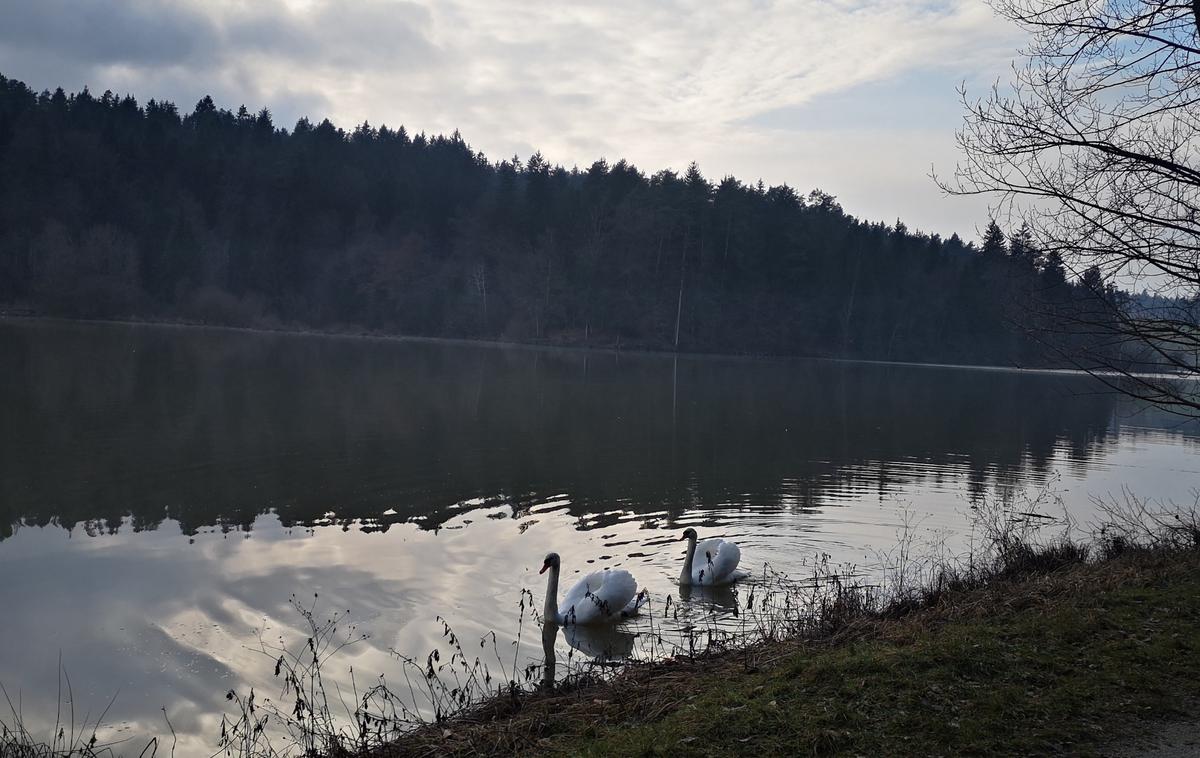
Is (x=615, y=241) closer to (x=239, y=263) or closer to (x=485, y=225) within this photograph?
(x=485, y=225)

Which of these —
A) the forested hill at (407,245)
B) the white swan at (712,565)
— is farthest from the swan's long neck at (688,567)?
the forested hill at (407,245)

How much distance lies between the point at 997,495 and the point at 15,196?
98474 millimetres

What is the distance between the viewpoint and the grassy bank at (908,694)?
5.34 metres

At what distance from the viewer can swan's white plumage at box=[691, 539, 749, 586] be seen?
12375 millimetres

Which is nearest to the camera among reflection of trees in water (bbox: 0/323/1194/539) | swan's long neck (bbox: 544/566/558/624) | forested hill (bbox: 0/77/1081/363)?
swan's long neck (bbox: 544/566/558/624)

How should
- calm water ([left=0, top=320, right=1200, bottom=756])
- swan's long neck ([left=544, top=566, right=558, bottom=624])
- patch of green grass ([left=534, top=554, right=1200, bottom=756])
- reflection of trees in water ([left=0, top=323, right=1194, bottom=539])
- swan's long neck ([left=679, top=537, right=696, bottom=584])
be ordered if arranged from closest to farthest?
1. patch of green grass ([left=534, top=554, right=1200, bottom=756])
2. calm water ([left=0, top=320, right=1200, bottom=756])
3. swan's long neck ([left=544, top=566, right=558, bottom=624])
4. swan's long neck ([left=679, top=537, right=696, bottom=584])
5. reflection of trees in water ([left=0, top=323, right=1194, bottom=539])

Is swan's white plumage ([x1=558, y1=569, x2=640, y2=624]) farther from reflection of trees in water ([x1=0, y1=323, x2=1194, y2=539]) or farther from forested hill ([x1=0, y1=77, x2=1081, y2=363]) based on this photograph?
forested hill ([x1=0, y1=77, x2=1081, y2=363])

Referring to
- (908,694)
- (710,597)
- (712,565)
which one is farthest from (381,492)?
(908,694)

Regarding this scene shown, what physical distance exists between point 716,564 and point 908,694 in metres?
6.59

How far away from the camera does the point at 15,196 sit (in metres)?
87.2

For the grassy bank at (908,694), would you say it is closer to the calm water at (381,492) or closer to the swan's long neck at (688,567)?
the calm water at (381,492)

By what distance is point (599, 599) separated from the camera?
1052 centimetres

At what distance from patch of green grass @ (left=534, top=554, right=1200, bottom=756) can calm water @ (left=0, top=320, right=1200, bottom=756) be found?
399 centimetres

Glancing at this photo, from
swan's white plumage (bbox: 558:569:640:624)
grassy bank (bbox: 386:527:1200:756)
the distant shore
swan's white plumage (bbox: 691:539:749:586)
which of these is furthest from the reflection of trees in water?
the distant shore
